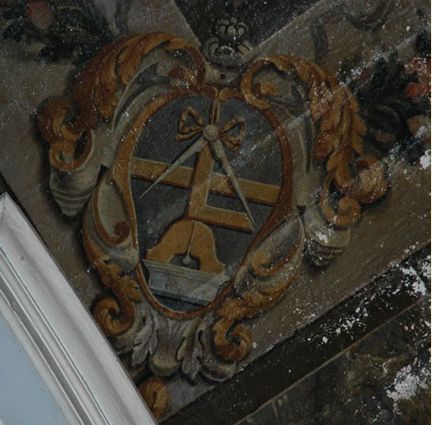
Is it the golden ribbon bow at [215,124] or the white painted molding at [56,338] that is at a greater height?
the golden ribbon bow at [215,124]

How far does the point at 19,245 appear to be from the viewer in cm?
351

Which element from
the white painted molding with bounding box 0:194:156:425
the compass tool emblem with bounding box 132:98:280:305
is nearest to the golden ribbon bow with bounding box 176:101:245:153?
the compass tool emblem with bounding box 132:98:280:305

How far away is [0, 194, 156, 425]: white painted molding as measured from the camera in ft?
11.4

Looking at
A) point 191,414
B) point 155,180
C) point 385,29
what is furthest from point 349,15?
point 191,414

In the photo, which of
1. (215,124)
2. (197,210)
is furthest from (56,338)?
(215,124)

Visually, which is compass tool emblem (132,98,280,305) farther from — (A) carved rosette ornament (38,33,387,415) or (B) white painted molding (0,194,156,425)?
(B) white painted molding (0,194,156,425)

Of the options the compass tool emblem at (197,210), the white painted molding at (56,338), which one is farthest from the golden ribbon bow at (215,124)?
the white painted molding at (56,338)

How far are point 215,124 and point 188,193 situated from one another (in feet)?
0.76

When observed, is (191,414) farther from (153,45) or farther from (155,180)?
(153,45)

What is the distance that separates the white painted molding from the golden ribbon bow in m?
0.59

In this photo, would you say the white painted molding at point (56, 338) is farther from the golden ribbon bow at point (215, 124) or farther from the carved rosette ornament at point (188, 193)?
the golden ribbon bow at point (215, 124)

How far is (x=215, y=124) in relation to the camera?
3598mm

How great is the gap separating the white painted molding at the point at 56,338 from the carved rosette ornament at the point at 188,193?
0.33ft

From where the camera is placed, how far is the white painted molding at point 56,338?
3.48 m
